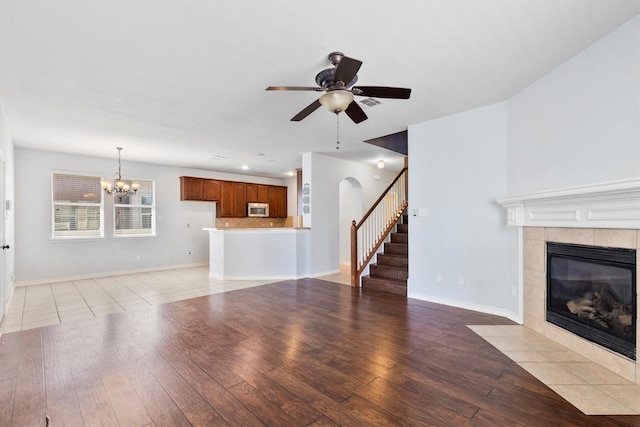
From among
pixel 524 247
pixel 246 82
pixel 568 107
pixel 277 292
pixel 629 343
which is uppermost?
pixel 246 82

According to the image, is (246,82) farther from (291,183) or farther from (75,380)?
(291,183)

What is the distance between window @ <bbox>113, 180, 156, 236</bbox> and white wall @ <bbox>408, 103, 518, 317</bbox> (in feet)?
21.3

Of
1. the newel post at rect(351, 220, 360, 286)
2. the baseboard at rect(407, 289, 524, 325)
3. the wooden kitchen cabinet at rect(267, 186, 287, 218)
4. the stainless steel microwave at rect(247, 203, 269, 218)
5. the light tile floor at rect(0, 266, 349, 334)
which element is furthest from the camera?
the wooden kitchen cabinet at rect(267, 186, 287, 218)

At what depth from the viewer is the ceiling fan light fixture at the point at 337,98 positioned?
8.18ft

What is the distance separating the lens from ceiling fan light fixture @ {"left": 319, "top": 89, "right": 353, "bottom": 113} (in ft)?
8.18

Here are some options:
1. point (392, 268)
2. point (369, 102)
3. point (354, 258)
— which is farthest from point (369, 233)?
point (369, 102)

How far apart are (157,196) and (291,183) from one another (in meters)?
4.10

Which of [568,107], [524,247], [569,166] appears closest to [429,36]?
[568,107]

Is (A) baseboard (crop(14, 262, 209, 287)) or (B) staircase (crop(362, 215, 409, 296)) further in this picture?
(A) baseboard (crop(14, 262, 209, 287))

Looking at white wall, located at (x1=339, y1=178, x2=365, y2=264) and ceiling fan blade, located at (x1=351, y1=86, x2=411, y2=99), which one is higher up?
ceiling fan blade, located at (x1=351, y1=86, x2=411, y2=99)

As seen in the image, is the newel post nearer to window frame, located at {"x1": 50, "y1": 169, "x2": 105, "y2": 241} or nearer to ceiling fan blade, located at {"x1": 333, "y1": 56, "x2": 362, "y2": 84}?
ceiling fan blade, located at {"x1": 333, "y1": 56, "x2": 362, "y2": 84}

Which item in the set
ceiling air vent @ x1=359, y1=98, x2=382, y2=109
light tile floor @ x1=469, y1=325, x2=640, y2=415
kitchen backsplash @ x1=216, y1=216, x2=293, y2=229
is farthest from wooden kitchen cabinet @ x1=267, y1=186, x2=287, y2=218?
light tile floor @ x1=469, y1=325, x2=640, y2=415

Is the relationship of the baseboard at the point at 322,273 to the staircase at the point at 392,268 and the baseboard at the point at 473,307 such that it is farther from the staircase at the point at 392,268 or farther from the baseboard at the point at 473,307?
the baseboard at the point at 473,307

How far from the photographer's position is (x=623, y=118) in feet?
8.09
